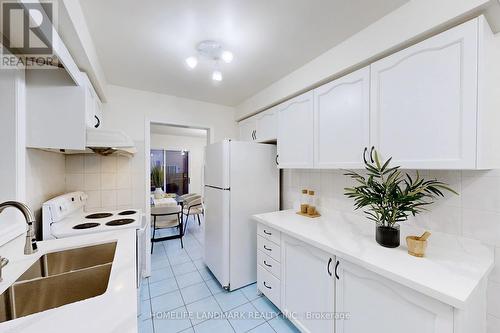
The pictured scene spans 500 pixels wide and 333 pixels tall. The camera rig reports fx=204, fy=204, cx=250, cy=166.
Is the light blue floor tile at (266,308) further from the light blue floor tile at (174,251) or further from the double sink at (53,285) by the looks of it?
the light blue floor tile at (174,251)

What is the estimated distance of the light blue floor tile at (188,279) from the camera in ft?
7.54

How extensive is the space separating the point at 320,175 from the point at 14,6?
2279mm

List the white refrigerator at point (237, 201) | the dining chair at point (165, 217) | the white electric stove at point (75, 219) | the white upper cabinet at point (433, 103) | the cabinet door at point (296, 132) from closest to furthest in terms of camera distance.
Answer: the white upper cabinet at point (433, 103) < the white electric stove at point (75, 219) < the cabinet door at point (296, 132) < the white refrigerator at point (237, 201) < the dining chair at point (165, 217)

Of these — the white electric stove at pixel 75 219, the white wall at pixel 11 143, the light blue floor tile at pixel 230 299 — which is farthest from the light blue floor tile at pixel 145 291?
the white wall at pixel 11 143

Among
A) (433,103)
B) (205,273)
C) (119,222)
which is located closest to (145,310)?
(205,273)

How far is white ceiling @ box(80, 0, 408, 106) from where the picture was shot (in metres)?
1.23

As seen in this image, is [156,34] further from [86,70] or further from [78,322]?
[78,322]

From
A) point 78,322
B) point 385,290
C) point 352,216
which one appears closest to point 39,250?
point 78,322

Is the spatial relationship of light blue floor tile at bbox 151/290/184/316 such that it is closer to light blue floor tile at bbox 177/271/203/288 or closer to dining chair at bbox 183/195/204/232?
light blue floor tile at bbox 177/271/203/288

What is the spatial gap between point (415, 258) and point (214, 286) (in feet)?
6.29

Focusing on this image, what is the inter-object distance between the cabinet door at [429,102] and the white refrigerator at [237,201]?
1.24 m

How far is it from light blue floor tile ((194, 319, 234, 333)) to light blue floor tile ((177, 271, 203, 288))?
650 mm

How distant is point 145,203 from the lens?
2492 mm

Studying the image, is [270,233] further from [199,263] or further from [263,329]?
[199,263]
